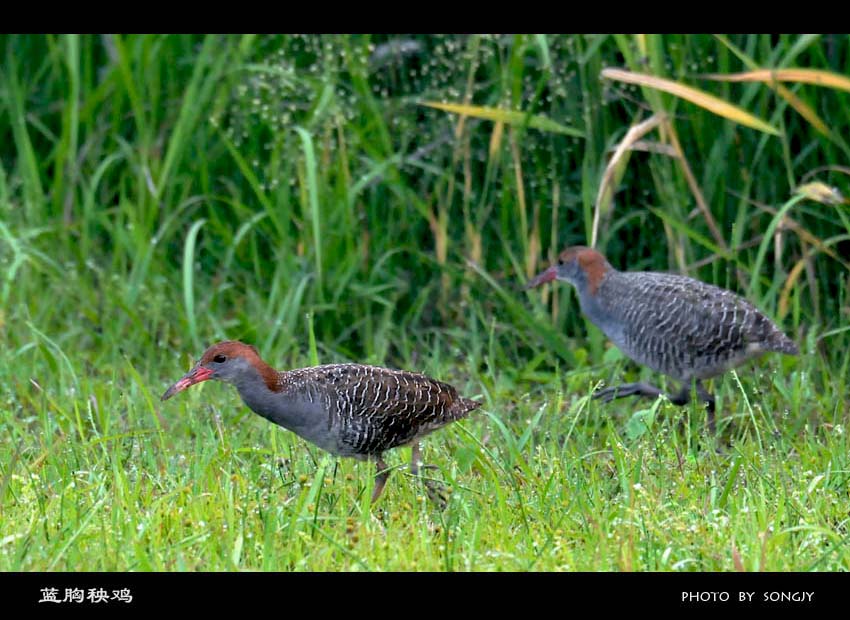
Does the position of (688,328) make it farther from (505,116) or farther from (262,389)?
(262,389)

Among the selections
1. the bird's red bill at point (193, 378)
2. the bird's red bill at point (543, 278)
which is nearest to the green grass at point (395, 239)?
the bird's red bill at point (543, 278)

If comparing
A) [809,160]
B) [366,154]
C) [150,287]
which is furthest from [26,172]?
[809,160]

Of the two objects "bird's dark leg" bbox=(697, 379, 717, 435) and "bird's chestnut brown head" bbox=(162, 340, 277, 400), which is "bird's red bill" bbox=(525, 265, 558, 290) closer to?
"bird's dark leg" bbox=(697, 379, 717, 435)

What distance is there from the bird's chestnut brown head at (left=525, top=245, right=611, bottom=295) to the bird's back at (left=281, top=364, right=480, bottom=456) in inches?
56.9

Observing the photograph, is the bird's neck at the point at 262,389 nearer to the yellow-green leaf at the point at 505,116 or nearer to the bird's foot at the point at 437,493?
the bird's foot at the point at 437,493

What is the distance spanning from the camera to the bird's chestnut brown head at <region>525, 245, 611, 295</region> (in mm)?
6152

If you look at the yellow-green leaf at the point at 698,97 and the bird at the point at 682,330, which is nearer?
the bird at the point at 682,330

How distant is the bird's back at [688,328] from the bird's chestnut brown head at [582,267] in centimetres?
21

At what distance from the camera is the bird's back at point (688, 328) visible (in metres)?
5.65

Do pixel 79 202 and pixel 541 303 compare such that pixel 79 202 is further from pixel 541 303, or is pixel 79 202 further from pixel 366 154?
pixel 541 303

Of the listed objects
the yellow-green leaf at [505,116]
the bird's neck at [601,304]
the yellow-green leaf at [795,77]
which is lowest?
the bird's neck at [601,304]

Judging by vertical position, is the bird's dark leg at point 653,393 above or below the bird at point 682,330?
below

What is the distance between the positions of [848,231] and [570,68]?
1466mm

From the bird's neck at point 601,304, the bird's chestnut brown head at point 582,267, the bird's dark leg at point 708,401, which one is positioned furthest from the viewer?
the bird's chestnut brown head at point 582,267
